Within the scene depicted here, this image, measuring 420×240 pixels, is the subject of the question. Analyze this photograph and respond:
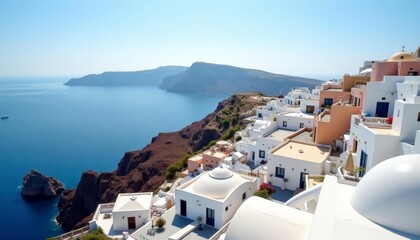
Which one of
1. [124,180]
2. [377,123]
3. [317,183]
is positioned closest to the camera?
[377,123]

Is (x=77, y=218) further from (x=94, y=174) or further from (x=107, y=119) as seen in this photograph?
(x=107, y=119)

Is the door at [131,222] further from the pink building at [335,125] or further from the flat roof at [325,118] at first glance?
the flat roof at [325,118]

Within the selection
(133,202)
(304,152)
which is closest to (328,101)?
(304,152)

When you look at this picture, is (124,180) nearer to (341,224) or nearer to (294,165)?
(294,165)

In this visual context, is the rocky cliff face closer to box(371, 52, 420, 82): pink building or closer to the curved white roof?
the curved white roof

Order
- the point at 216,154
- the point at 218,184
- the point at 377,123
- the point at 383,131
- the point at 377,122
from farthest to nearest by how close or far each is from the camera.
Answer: the point at 216,154, the point at 218,184, the point at 377,122, the point at 377,123, the point at 383,131

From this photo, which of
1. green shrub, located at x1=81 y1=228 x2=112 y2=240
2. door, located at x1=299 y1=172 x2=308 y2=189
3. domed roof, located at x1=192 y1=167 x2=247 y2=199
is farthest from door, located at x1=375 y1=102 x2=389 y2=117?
green shrub, located at x1=81 y1=228 x2=112 y2=240
